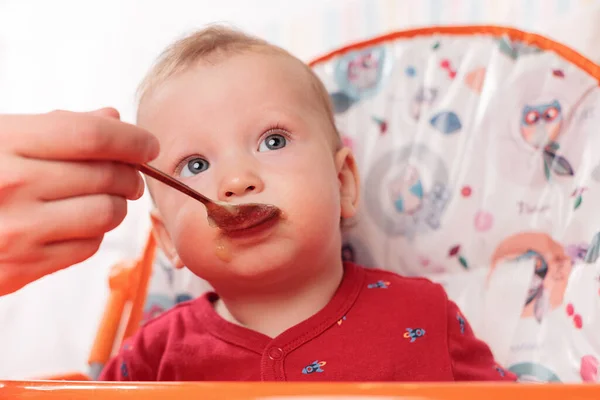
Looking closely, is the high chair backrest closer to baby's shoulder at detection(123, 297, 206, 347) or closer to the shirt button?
baby's shoulder at detection(123, 297, 206, 347)

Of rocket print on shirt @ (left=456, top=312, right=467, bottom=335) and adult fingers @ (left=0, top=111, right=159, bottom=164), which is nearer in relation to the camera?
adult fingers @ (left=0, top=111, right=159, bottom=164)

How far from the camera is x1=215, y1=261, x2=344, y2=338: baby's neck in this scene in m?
0.93

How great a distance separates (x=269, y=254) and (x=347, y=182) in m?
0.26

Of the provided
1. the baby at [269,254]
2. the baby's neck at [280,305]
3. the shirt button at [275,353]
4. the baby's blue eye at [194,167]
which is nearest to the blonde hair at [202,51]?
the baby at [269,254]

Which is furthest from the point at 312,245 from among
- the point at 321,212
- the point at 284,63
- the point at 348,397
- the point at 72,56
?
the point at 72,56

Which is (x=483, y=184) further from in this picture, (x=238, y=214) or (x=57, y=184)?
(x=57, y=184)

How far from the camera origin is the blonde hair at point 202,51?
0.96 m

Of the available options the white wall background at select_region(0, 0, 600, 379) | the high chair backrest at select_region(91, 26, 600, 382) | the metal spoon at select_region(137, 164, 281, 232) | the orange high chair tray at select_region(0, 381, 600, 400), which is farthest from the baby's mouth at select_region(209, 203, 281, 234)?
the white wall background at select_region(0, 0, 600, 379)

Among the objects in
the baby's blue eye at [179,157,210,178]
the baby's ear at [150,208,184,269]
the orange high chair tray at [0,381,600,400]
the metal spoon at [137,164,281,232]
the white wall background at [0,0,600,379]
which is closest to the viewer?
the orange high chair tray at [0,381,600,400]

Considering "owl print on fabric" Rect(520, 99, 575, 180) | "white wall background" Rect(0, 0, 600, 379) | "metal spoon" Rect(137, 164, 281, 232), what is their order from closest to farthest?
"metal spoon" Rect(137, 164, 281, 232), "owl print on fabric" Rect(520, 99, 575, 180), "white wall background" Rect(0, 0, 600, 379)

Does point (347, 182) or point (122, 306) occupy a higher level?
point (347, 182)

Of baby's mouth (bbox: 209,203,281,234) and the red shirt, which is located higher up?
baby's mouth (bbox: 209,203,281,234)

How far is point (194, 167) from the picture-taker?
0.91m

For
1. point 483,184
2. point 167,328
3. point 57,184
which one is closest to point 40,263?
point 57,184
